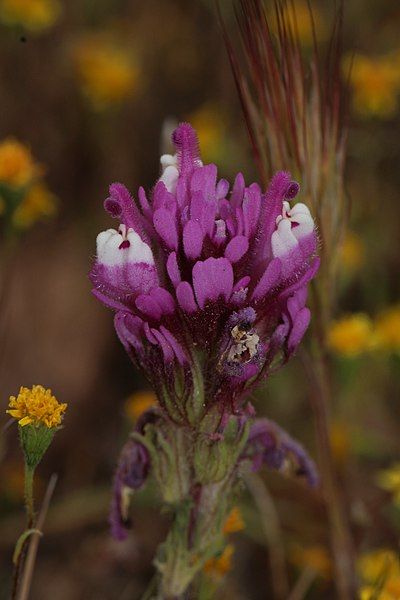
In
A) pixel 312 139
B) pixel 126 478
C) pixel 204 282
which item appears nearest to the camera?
pixel 204 282

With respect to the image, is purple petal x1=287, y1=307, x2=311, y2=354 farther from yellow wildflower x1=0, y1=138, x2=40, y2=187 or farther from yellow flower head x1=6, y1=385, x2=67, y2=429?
yellow wildflower x1=0, y1=138, x2=40, y2=187

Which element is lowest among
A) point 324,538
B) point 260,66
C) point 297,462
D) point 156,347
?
point 324,538

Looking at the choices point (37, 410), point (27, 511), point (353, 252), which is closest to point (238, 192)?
point (37, 410)

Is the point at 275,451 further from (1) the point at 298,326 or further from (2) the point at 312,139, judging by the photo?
(2) the point at 312,139

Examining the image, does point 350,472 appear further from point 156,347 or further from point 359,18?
point 359,18

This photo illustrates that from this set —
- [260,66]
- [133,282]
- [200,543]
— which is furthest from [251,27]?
[200,543]

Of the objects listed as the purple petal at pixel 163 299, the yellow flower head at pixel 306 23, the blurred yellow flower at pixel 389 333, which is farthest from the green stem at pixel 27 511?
the yellow flower head at pixel 306 23
